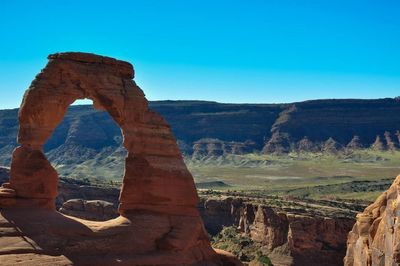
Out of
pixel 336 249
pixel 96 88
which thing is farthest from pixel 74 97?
pixel 336 249

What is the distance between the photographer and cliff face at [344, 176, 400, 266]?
823 inches

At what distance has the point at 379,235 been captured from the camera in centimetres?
2305

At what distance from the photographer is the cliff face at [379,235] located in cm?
2091

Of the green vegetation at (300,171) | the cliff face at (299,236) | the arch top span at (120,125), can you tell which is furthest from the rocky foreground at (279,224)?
the green vegetation at (300,171)

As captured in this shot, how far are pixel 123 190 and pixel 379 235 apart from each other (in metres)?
16.0

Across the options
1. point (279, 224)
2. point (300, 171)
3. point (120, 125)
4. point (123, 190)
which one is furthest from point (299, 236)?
point (300, 171)

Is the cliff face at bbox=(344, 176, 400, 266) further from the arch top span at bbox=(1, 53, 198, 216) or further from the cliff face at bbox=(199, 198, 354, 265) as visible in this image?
the cliff face at bbox=(199, 198, 354, 265)

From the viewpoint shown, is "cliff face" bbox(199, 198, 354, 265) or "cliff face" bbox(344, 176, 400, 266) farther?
"cliff face" bbox(199, 198, 354, 265)

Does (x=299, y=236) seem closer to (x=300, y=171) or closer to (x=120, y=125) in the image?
(x=120, y=125)

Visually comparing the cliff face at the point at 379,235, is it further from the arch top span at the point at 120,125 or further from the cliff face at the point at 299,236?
the cliff face at the point at 299,236

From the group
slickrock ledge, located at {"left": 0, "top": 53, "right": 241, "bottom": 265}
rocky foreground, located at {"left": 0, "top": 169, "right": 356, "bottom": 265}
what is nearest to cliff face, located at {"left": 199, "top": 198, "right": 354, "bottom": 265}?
rocky foreground, located at {"left": 0, "top": 169, "right": 356, "bottom": 265}

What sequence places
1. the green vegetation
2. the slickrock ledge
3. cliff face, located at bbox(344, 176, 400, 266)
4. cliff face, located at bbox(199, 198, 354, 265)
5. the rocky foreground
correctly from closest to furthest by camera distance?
cliff face, located at bbox(344, 176, 400, 266) → the slickrock ledge → cliff face, located at bbox(199, 198, 354, 265) → the rocky foreground → the green vegetation

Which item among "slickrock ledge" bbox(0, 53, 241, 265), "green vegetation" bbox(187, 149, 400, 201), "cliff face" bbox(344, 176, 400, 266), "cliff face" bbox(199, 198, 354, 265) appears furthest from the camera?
"green vegetation" bbox(187, 149, 400, 201)

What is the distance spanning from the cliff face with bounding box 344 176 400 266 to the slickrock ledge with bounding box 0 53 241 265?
9.93 metres
